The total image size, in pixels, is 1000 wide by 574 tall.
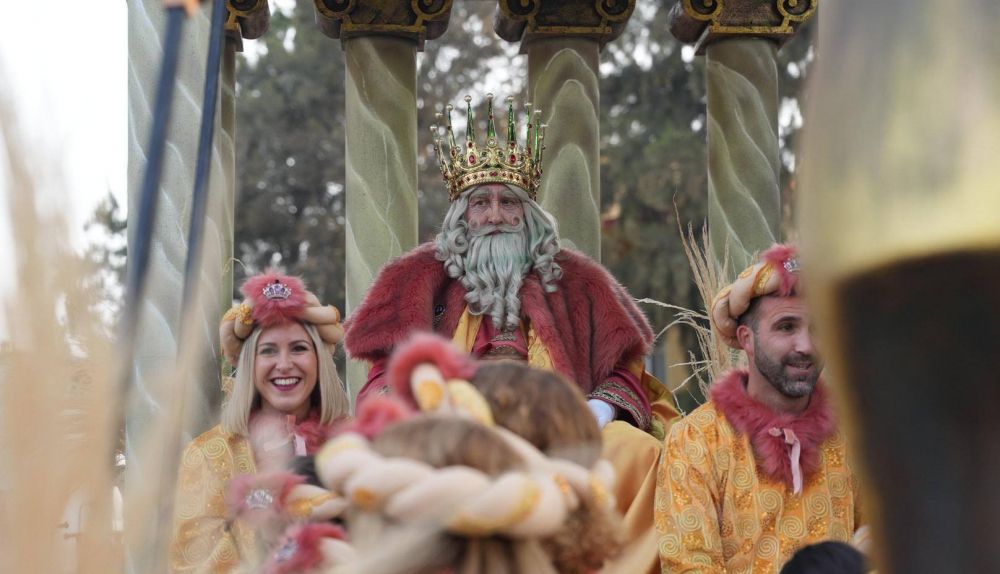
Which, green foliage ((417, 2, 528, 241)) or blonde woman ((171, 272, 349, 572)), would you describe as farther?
green foliage ((417, 2, 528, 241))

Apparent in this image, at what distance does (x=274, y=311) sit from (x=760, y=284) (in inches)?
69.2

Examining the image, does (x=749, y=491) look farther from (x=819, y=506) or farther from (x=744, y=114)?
(x=744, y=114)

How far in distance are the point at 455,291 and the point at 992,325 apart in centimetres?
570

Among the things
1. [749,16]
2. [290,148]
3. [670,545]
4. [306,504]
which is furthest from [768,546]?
[290,148]

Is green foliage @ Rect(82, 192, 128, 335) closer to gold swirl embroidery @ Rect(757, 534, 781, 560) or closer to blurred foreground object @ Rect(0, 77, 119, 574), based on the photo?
blurred foreground object @ Rect(0, 77, 119, 574)

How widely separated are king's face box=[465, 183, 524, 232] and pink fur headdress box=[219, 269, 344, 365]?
1083mm

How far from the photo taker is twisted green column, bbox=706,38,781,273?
8352 millimetres

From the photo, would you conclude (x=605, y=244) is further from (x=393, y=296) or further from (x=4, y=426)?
(x=4, y=426)

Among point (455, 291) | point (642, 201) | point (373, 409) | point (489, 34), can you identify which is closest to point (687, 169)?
point (642, 201)

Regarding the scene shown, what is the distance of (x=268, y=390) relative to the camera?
→ 5.45 metres

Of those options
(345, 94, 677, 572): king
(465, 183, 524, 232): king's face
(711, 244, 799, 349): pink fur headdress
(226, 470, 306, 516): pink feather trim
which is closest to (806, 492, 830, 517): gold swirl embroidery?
(711, 244, 799, 349): pink fur headdress

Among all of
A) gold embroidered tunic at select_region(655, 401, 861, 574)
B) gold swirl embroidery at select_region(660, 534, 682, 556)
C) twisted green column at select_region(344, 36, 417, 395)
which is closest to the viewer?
gold swirl embroidery at select_region(660, 534, 682, 556)

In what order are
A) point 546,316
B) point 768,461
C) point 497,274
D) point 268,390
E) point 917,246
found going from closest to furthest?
point 917,246 → point 768,461 → point 268,390 → point 546,316 → point 497,274

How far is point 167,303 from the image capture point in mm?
6219
